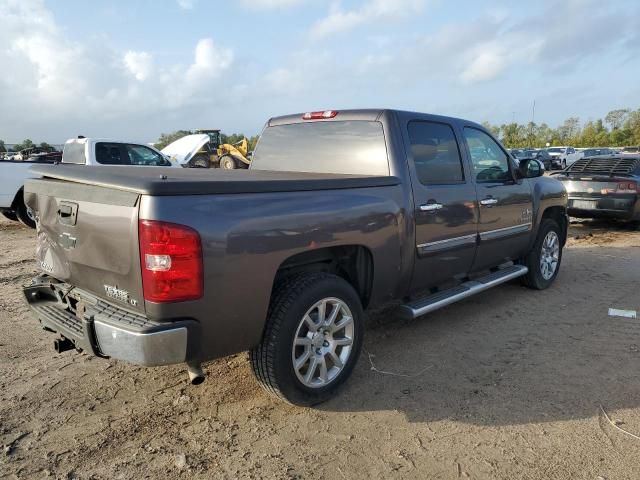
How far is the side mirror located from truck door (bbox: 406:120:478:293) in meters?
1.01

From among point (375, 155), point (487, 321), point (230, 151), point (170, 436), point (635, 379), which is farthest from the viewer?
point (230, 151)

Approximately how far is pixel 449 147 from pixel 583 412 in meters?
2.36

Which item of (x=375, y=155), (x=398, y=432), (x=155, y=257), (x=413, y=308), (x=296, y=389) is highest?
(x=375, y=155)

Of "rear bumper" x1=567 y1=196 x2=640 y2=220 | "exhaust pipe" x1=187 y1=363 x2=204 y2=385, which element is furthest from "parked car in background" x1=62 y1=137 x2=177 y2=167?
"rear bumper" x1=567 y1=196 x2=640 y2=220

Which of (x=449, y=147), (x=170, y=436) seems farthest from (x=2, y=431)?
(x=449, y=147)

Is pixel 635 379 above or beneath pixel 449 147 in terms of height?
beneath

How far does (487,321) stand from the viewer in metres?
4.86

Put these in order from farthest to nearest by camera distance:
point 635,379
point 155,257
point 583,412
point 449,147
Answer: point 449,147 → point 635,379 → point 583,412 → point 155,257

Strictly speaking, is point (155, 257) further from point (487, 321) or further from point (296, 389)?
point (487, 321)

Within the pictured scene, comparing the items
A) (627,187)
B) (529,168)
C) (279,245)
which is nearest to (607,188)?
(627,187)

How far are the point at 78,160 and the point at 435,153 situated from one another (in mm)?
8183

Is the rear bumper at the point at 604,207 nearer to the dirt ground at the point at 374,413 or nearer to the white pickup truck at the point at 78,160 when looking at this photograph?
the dirt ground at the point at 374,413

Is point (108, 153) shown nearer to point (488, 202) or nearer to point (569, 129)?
point (488, 202)

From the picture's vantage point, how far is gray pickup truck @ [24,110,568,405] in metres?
2.54
